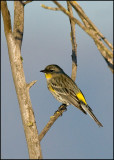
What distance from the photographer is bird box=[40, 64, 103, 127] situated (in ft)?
29.5

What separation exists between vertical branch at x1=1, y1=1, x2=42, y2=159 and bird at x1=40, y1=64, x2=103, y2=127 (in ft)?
10.3

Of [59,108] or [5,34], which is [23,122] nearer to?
[5,34]

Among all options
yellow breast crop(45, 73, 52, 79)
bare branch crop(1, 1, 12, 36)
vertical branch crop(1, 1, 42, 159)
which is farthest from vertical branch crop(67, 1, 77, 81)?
bare branch crop(1, 1, 12, 36)

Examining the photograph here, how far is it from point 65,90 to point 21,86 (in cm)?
Result: 391

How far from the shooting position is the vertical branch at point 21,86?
18.3 ft

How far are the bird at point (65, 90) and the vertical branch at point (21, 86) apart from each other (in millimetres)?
3135

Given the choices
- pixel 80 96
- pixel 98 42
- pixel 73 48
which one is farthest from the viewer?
pixel 80 96

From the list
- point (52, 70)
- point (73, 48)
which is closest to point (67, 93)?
point (52, 70)

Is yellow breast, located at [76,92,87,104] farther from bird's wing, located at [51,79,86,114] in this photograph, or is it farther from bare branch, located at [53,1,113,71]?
bare branch, located at [53,1,113,71]

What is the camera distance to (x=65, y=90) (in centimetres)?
952

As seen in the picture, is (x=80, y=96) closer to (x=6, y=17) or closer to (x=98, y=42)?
→ (x=6, y=17)

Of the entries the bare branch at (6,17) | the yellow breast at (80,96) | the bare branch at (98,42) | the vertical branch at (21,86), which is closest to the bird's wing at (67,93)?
the yellow breast at (80,96)

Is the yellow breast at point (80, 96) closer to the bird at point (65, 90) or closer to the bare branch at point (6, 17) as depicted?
the bird at point (65, 90)

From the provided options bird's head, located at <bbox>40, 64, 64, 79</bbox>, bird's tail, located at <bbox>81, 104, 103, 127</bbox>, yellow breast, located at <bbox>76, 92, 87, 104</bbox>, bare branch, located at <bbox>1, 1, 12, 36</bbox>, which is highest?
bare branch, located at <bbox>1, 1, 12, 36</bbox>
